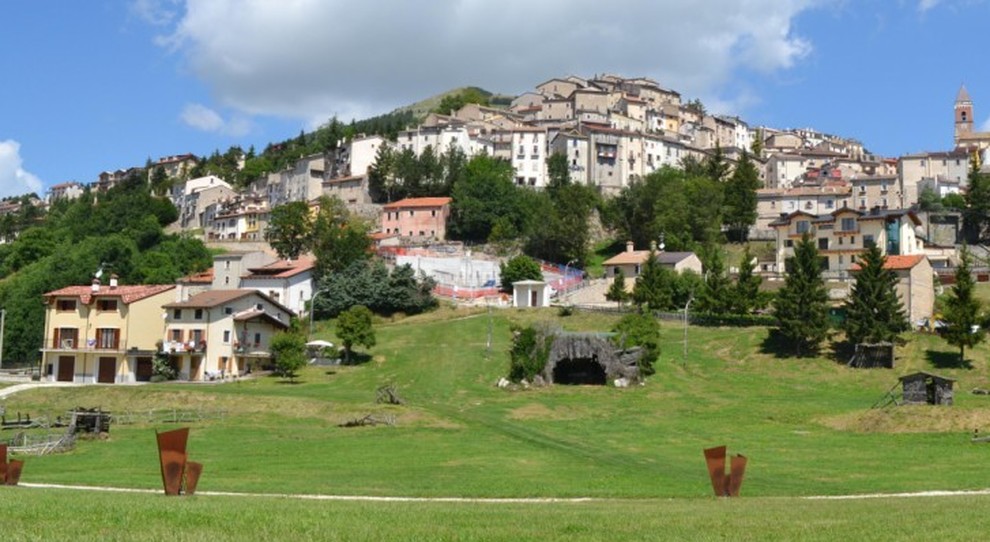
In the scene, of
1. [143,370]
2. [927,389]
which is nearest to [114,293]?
[143,370]

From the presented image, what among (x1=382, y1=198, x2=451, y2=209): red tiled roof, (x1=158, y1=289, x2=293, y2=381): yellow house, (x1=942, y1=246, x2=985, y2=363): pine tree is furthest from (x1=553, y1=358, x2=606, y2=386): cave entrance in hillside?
(x1=382, y1=198, x2=451, y2=209): red tiled roof

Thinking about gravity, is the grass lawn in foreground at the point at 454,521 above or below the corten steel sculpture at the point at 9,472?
above

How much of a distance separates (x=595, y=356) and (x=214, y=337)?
2976 cm

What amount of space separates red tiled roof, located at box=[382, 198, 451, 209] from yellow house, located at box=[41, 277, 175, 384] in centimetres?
5728

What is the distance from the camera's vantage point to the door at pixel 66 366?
253 feet

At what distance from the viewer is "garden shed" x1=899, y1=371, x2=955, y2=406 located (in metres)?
50.5

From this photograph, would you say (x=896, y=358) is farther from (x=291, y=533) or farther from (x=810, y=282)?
(x=291, y=533)

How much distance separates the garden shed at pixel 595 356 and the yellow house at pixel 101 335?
32.0 metres

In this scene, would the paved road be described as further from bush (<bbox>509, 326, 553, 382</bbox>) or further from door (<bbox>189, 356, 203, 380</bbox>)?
bush (<bbox>509, 326, 553, 382</bbox>)

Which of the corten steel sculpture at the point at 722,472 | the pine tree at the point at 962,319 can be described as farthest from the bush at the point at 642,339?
the corten steel sculpture at the point at 722,472

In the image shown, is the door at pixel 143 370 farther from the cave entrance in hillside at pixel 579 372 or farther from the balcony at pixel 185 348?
the cave entrance in hillside at pixel 579 372

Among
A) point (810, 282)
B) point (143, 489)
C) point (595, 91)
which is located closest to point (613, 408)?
point (810, 282)

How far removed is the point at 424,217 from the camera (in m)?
132

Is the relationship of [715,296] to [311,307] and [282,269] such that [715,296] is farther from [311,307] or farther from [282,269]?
[282,269]
